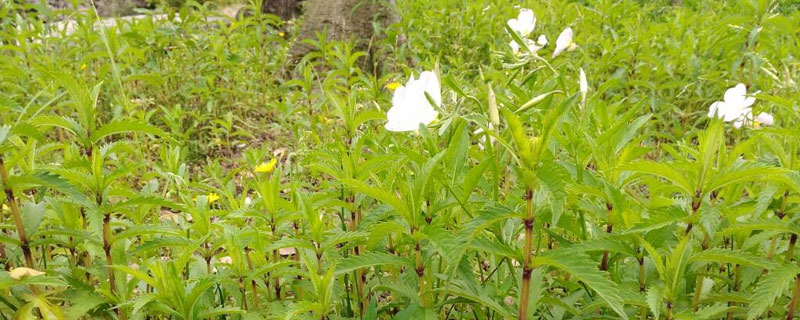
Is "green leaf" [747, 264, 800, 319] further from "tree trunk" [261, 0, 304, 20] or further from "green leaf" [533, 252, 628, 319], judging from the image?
"tree trunk" [261, 0, 304, 20]

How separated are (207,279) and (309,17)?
4.16 m

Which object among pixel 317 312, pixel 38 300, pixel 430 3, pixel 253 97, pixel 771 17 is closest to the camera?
pixel 317 312

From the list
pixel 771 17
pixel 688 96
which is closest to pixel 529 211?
pixel 771 17

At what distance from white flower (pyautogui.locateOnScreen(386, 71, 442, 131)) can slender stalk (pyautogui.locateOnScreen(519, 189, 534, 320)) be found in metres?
0.36

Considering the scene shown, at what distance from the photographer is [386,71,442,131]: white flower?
129 cm

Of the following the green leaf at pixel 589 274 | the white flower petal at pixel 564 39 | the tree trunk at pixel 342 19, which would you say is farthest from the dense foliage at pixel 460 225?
the tree trunk at pixel 342 19

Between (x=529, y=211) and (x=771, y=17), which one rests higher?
(x=771, y=17)

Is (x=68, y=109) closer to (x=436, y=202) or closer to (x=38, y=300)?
(x=38, y=300)

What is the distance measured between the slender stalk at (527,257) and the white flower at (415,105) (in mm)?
360

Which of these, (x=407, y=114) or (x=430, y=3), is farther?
(x=430, y=3)

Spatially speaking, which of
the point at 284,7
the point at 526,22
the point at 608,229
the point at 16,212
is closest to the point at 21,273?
the point at 16,212

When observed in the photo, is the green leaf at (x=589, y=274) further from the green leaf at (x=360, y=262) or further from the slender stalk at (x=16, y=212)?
the slender stalk at (x=16, y=212)

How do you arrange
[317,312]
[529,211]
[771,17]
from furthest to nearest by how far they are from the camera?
[771,17] → [317,312] → [529,211]

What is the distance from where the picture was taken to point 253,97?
4039 mm
